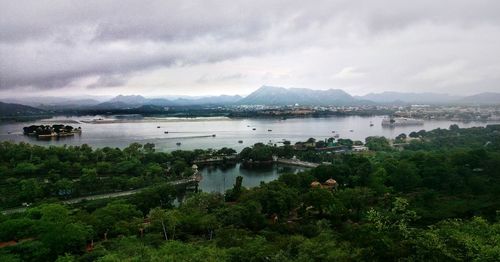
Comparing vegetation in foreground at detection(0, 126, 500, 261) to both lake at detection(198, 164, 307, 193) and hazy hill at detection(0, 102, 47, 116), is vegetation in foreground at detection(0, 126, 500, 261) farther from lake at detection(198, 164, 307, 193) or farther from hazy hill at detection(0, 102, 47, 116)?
hazy hill at detection(0, 102, 47, 116)

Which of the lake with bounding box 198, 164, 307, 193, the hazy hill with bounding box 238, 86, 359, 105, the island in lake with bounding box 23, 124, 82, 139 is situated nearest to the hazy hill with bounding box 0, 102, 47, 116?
the island in lake with bounding box 23, 124, 82, 139

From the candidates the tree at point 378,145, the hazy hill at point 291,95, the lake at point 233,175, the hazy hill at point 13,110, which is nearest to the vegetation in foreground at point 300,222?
the lake at point 233,175

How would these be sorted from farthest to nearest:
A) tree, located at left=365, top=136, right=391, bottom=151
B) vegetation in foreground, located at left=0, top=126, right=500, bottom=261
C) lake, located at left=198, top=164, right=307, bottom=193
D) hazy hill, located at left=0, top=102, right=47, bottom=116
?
hazy hill, located at left=0, top=102, right=47, bottom=116
tree, located at left=365, top=136, right=391, bottom=151
lake, located at left=198, top=164, right=307, bottom=193
vegetation in foreground, located at left=0, top=126, right=500, bottom=261

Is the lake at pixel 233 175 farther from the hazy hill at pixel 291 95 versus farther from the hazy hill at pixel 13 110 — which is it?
the hazy hill at pixel 291 95

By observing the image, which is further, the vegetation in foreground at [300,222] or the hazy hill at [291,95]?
the hazy hill at [291,95]

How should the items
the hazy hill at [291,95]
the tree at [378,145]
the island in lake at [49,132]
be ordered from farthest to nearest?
1. the hazy hill at [291,95]
2. the island in lake at [49,132]
3. the tree at [378,145]

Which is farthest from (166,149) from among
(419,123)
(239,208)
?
(419,123)

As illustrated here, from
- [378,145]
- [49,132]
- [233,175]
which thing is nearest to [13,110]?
[49,132]

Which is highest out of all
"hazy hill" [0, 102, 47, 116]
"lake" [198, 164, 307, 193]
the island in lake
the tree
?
"hazy hill" [0, 102, 47, 116]
